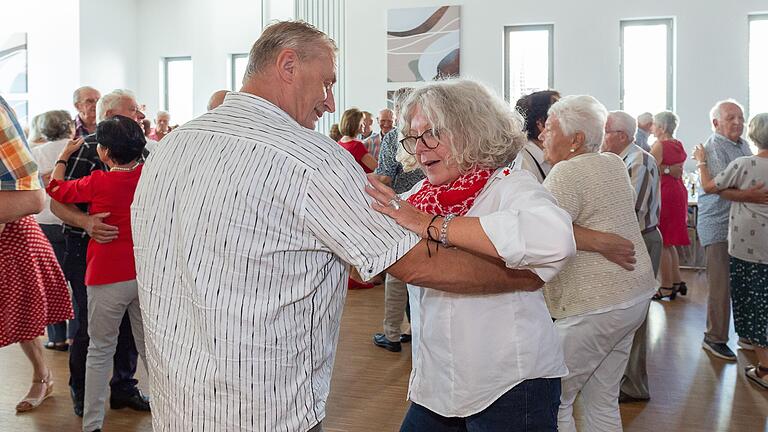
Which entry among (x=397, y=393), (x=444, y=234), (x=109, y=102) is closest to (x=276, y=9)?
(x=109, y=102)

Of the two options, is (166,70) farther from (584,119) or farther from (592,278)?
(592,278)

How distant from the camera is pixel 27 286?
11.0 ft

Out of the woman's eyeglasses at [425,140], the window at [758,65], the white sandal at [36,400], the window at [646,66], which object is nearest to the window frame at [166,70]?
the window at [646,66]

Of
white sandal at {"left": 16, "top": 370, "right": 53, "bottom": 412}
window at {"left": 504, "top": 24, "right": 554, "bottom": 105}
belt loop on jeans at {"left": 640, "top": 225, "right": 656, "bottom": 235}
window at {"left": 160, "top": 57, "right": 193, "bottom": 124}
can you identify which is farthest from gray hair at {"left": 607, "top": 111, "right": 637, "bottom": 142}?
window at {"left": 160, "top": 57, "right": 193, "bottom": 124}

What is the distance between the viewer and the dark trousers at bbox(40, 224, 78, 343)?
4996 millimetres

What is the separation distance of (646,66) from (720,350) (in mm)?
6901

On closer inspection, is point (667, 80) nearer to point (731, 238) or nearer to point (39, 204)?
point (731, 238)

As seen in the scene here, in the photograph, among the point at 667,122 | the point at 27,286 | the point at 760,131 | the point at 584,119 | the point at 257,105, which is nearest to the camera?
the point at 257,105

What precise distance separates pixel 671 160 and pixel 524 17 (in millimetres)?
5123

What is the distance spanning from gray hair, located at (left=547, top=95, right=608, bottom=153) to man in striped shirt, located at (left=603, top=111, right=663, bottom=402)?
1.39 metres

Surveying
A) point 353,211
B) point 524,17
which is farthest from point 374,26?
point 353,211

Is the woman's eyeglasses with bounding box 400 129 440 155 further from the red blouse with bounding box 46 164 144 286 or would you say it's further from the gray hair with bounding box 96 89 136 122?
the gray hair with bounding box 96 89 136 122

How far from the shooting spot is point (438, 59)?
11.7 metres

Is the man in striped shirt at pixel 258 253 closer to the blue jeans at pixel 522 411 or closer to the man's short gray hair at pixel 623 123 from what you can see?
the blue jeans at pixel 522 411
